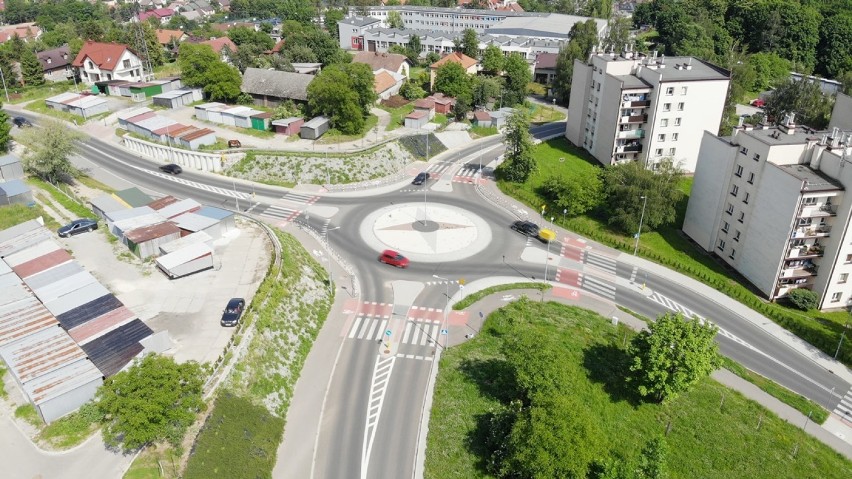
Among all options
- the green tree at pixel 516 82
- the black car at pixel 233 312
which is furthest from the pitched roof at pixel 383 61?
the black car at pixel 233 312

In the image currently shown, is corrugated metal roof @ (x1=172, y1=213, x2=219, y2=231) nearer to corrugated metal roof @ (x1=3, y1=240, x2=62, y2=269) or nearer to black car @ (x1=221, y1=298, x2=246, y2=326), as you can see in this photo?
corrugated metal roof @ (x1=3, y1=240, x2=62, y2=269)

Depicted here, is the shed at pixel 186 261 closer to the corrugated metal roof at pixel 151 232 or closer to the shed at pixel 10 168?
the corrugated metal roof at pixel 151 232

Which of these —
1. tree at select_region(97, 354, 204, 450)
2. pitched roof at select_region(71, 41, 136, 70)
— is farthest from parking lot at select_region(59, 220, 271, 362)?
pitched roof at select_region(71, 41, 136, 70)

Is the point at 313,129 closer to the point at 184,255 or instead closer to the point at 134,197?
the point at 134,197

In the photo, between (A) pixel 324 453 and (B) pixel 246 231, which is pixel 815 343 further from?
(B) pixel 246 231

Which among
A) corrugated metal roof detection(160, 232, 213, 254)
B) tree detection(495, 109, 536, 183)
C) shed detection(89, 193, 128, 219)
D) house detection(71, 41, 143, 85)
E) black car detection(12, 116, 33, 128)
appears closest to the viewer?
corrugated metal roof detection(160, 232, 213, 254)

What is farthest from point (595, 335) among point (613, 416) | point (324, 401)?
point (324, 401)

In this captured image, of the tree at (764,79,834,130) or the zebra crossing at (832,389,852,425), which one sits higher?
the tree at (764,79,834,130)
